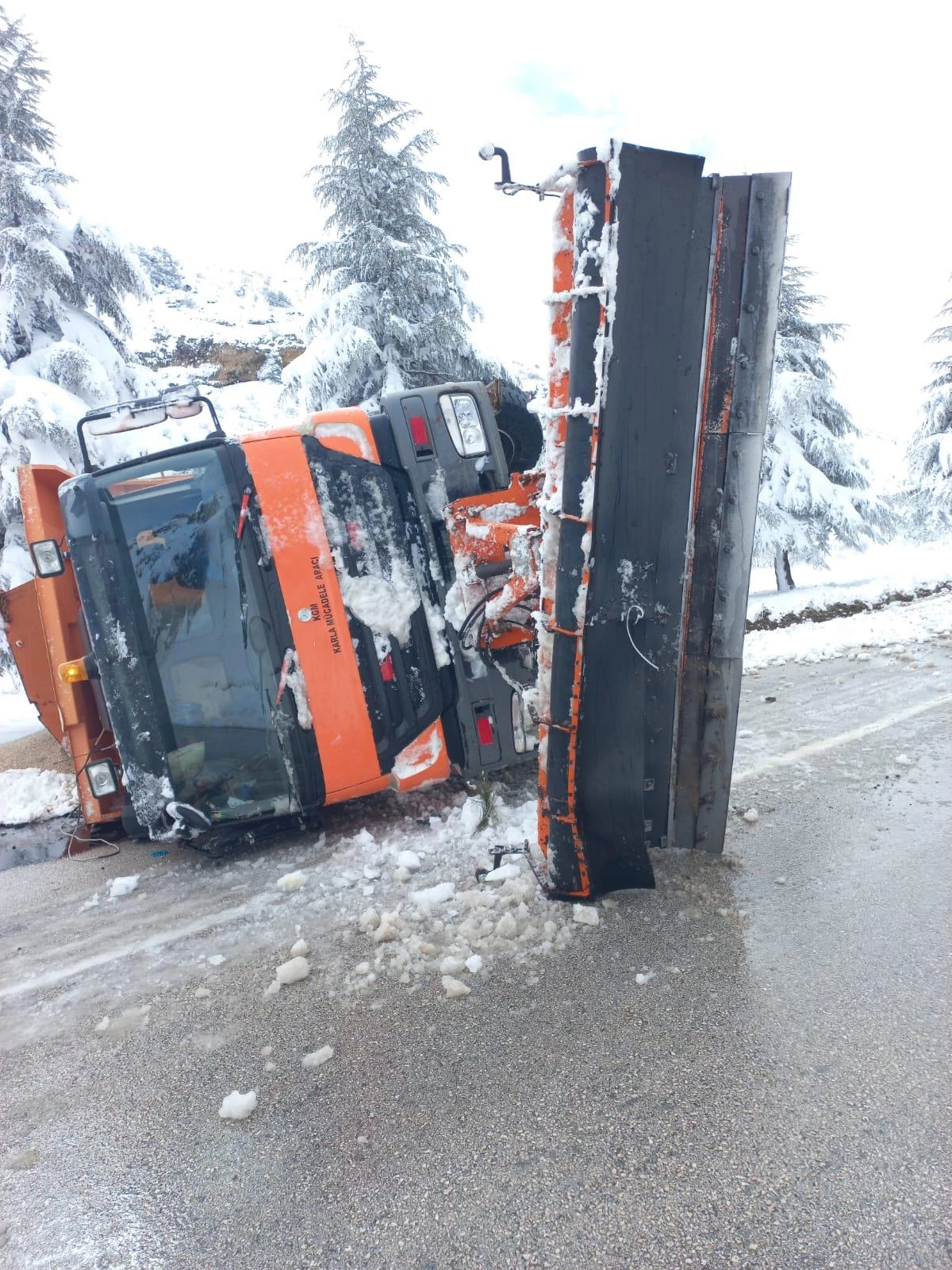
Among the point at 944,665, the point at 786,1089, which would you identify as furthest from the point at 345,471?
the point at 944,665

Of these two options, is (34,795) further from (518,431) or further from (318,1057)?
(518,431)

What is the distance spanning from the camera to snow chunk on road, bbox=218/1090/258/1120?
205cm

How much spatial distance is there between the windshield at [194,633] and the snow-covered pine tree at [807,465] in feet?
44.3

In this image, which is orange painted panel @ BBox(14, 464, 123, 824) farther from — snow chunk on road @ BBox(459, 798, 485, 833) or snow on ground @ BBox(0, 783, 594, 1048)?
snow chunk on road @ BBox(459, 798, 485, 833)

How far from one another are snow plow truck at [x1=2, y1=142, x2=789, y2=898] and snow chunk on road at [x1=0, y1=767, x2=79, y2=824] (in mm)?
962

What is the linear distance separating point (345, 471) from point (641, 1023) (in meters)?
2.85

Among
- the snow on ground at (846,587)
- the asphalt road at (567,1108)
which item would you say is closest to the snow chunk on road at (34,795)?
the asphalt road at (567,1108)

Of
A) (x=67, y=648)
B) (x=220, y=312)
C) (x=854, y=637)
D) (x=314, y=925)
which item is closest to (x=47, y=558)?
(x=67, y=648)

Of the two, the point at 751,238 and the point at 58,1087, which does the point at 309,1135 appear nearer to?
the point at 58,1087

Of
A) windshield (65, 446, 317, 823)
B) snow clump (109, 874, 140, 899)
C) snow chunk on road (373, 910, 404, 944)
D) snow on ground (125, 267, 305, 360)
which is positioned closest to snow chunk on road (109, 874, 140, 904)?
snow clump (109, 874, 140, 899)

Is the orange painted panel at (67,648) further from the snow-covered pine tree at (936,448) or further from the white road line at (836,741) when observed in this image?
the snow-covered pine tree at (936,448)

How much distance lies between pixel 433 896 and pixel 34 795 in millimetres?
3963

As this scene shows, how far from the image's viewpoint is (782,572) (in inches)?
630

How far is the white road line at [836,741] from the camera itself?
4.08 metres
